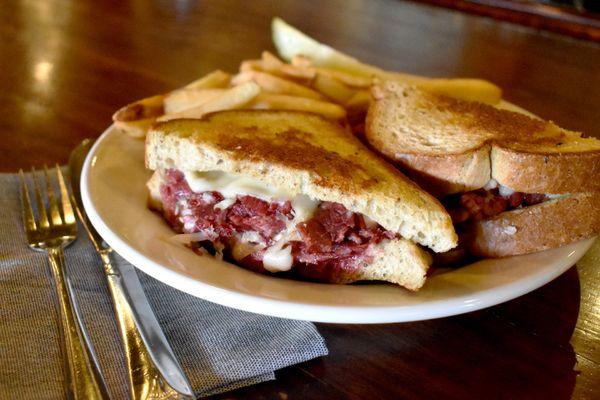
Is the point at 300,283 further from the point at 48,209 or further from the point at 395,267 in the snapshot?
the point at 48,209

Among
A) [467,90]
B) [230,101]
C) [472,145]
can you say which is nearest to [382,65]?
[467,90]

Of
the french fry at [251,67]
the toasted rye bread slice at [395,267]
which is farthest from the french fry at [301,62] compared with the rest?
the toasted rye bread slice at [395,267]

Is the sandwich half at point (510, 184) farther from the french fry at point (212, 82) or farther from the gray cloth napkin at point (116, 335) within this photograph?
the french fry at point (212, 82)

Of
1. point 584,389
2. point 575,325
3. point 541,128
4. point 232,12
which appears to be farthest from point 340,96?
point 232,12

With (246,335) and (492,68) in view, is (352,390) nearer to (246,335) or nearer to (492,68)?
(246,335)

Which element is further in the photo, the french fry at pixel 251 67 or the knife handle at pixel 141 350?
the french fry at pixel 251 67

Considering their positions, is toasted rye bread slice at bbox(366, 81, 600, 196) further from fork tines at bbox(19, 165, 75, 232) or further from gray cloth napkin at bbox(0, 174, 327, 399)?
fork tines at bbox(19, 165, 75, 232)

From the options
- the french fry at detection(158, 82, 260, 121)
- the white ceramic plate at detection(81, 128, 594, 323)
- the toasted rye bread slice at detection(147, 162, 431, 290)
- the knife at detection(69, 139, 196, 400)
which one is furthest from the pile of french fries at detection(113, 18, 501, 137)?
the toasted rye bread slice at detection(147, 162, 431, 290)
